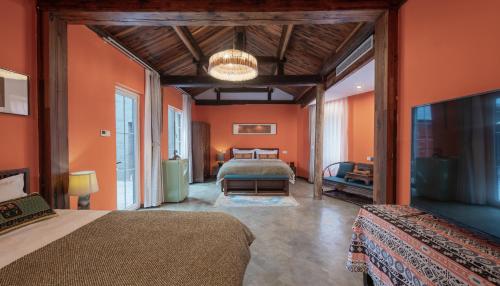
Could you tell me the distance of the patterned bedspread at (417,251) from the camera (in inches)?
36.0

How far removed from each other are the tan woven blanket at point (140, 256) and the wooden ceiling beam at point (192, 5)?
2.02 meters

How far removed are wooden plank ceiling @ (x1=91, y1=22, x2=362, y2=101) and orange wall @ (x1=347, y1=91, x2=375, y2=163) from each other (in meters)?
1.54

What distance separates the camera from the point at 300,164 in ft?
24.6

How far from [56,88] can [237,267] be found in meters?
2.51

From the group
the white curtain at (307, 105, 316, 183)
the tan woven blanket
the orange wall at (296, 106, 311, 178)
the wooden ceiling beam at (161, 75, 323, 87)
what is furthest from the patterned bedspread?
the orange wall at (296, 106, 311, 178)

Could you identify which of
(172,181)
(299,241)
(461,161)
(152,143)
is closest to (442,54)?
(461,161)

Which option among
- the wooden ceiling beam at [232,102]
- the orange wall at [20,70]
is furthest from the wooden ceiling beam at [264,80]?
the wooden ceiling beam at [232,102]

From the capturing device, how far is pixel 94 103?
2.82 meters

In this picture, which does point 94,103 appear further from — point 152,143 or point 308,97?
point 308,97

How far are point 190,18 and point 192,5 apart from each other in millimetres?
139

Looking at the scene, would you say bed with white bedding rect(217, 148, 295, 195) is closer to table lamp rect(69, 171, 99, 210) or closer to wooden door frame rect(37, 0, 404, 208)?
wooden door frame rect(37, 0, 404, 208)

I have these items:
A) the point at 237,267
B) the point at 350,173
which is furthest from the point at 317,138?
the point at 237,267

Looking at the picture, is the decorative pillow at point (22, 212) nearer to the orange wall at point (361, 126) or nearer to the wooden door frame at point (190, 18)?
the wooden door frame at point (190, 18)

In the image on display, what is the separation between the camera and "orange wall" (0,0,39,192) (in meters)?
1.81
